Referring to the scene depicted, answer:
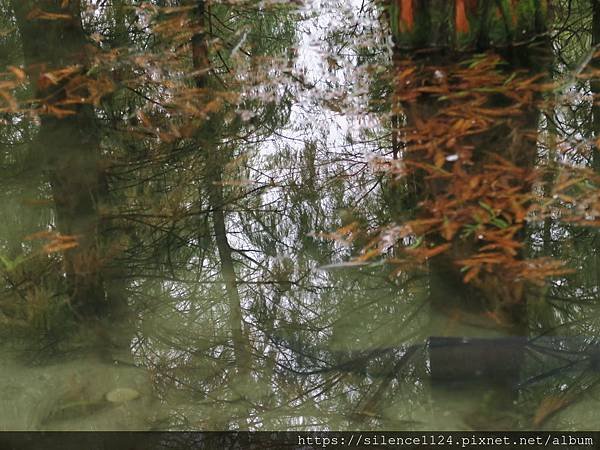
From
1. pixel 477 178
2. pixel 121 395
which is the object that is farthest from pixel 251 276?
pixel 477 178

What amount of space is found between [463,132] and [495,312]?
82 centimetres

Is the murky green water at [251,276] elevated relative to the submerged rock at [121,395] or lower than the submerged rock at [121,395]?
elevated

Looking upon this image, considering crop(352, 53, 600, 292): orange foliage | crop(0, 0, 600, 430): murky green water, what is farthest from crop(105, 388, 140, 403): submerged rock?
crop(352, 53, 600, 292): orange foliage

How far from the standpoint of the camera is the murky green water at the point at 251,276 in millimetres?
1538

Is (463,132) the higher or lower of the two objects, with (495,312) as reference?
higher

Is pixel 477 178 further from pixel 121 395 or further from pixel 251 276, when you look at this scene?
Answer: pixel 121 395

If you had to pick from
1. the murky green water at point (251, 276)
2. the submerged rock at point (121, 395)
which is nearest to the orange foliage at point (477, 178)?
the murky green water at point (251, 276)

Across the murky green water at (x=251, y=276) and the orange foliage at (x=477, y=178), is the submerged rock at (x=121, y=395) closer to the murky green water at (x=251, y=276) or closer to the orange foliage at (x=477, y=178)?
the murky green water at (x=251, y=276)

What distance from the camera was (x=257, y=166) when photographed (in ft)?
8.03

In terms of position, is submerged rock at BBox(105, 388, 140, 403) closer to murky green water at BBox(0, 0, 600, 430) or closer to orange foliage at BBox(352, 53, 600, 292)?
murky green water at BBox(0, 0, 600, 430)

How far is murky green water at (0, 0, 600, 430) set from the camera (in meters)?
1.54

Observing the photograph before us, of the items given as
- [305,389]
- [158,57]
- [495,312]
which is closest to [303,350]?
[305,389]

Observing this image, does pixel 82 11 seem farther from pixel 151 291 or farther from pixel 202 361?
pixel 202 361

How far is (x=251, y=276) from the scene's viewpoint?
1938 millimetres
